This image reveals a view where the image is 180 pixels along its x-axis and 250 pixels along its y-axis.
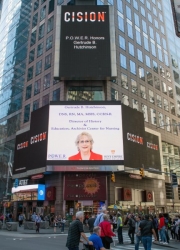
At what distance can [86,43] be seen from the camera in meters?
44.7

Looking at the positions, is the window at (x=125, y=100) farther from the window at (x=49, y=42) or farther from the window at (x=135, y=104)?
the window at (x=49, y=42)

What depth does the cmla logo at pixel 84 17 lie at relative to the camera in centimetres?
4628

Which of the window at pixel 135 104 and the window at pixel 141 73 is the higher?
the window at pixel 141 73

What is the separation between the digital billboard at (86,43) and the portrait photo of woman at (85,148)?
34.1 ft

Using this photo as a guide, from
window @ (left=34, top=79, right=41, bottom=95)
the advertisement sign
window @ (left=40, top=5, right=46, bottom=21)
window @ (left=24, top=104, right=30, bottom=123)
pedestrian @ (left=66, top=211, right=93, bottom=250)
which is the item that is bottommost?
pedestrian @ (left=66, top=211, right=93, bottom=250)

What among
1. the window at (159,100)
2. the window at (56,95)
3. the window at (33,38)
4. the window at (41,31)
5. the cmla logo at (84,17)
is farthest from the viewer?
the window at (159,100)

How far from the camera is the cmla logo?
46.3 m

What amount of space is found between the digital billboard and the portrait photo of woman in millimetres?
10409

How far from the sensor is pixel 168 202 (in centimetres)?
5019

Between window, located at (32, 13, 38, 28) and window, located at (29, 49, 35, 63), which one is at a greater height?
window, located at (32, 13, 38, 28)

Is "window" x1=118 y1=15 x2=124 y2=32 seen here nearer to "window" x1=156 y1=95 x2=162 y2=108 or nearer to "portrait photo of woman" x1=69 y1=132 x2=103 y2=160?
"window" x1=156 y1=95 x2=162 y2=108

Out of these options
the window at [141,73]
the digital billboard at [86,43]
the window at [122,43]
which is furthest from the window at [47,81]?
the window at [141,73]

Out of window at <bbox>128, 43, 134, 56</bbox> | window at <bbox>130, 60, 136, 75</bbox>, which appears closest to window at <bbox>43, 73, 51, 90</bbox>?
window at <bbox>130, 60, 136, 75</bbox>

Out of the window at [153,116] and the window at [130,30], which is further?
the window at [130,30]
